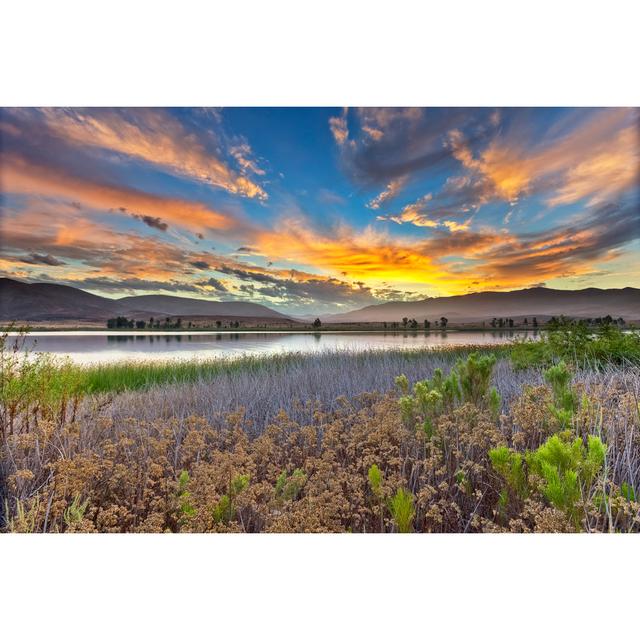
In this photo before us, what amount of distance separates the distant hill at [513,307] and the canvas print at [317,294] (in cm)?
3

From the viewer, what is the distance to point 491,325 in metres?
5.62

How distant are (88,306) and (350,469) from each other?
4.15 m

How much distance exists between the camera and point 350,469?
2.72 m

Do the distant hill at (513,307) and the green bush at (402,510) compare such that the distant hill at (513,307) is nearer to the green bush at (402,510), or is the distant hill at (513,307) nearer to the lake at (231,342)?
the lake at (231,342)

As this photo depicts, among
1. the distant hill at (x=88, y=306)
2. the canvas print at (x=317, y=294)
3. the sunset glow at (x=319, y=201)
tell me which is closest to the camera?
the canvas print at (x=317, y=294)

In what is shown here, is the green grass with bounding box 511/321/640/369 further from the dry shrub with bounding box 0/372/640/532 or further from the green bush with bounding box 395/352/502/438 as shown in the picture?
the green bush with bounding box 395/352/502/438

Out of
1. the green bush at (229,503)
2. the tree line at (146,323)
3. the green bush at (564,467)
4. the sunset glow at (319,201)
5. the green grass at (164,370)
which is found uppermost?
the sunset glow at (319,201)

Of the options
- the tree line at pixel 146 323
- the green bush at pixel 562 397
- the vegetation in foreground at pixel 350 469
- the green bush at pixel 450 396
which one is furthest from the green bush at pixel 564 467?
the tree line at pixel 146 323

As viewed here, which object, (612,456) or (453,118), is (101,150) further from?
(612,456)

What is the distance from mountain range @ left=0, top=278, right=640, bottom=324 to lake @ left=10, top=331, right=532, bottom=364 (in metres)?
0.54

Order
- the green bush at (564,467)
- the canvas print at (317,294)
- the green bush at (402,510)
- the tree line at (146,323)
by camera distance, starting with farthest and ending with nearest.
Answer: the tree line at (146,323) < the canvas print at (317,294) < the green bush at (402,510) < the green bush at (564,467)

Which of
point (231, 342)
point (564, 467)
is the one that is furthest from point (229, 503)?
point (231, 342)

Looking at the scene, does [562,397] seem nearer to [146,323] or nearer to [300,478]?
[300,478]

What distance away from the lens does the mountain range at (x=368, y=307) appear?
4.58 m
